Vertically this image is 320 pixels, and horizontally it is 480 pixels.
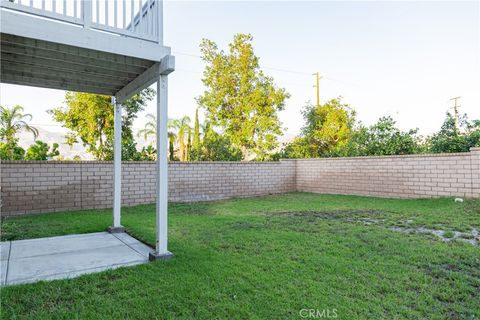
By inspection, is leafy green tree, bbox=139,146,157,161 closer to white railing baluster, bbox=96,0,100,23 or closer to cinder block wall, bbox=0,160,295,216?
cinder block wall, bbox=0,160,295,216

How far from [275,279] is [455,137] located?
27.1 feet

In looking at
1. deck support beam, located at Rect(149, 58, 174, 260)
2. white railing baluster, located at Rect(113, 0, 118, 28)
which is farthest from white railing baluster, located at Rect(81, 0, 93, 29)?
deck support beam, located at Rect(149, 58, 174, 260)

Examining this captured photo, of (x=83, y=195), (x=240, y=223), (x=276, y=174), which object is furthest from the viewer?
(x=276, y=174)

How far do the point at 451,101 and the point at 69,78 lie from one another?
21731 mm

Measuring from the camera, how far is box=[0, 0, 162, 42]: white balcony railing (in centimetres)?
275

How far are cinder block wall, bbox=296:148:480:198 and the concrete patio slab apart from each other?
753 cm

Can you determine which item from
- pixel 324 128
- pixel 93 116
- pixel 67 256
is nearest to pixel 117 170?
pixel 67 256

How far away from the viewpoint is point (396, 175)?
8555mm

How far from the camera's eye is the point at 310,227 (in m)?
4.77

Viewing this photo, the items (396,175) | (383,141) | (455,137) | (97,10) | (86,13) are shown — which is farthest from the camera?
(383,141)

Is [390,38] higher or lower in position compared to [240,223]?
higher

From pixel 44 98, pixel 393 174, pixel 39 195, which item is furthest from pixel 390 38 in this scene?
pixel 44 98

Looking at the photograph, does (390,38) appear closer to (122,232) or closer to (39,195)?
(122,232)

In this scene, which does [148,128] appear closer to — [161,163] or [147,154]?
[147,154]
